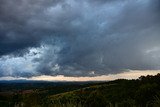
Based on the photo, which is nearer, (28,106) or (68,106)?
(68,106)

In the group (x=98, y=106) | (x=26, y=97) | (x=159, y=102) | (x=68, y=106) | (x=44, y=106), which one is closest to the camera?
(x=159, y=102)

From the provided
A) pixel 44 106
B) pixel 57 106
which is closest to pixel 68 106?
pixel 57 106

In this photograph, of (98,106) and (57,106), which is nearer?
(57,106)

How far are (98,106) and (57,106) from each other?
11.0 m

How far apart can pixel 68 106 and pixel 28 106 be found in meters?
4.30

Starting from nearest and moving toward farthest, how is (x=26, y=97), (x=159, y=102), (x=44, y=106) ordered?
(x=159, y=102), (x=44, y=106), (x=26, y=97)

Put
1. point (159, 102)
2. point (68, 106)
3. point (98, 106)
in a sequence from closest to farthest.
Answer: point (159, 102)
point (68, 106)
point (98, 106)

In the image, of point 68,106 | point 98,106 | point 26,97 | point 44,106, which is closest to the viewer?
point 68,106

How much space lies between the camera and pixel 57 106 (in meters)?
20.0

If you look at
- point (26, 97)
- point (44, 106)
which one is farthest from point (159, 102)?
point (26, 97)

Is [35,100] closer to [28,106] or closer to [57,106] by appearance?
[28,106]

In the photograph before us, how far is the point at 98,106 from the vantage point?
3019 cm

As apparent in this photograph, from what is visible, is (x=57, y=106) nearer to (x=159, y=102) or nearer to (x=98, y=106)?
(x=159, y=102)

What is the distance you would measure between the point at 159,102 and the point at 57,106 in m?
7.18
